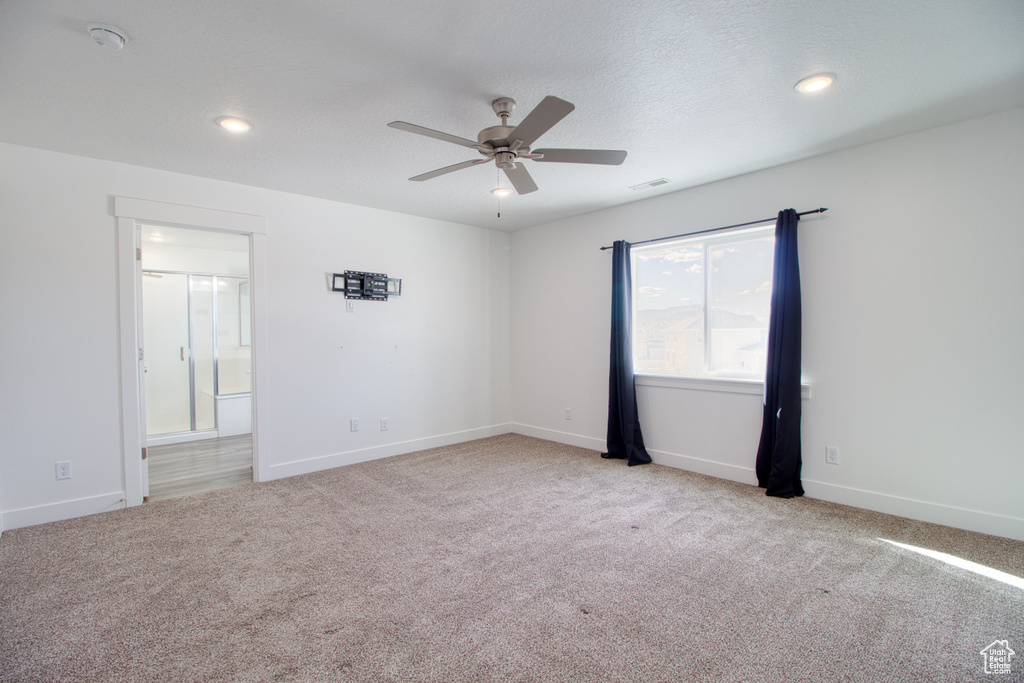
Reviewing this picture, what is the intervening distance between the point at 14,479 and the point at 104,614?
68.8 inches

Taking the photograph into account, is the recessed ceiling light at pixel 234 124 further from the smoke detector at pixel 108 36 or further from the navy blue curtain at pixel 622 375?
the navy blue curtain at pixel 622 375

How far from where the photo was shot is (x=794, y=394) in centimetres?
338

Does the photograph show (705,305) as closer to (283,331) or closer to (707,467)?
(707,467)

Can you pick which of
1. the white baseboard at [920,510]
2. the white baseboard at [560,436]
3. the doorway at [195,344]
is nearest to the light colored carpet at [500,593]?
the white baseboard at [920,510]

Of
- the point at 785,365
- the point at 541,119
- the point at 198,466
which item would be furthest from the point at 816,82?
the point at 198,466

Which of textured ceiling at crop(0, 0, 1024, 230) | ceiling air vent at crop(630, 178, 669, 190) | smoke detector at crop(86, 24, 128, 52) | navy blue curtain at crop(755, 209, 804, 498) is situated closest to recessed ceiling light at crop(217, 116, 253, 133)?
textured ceiling at crop(0, 0, 1024, 230)

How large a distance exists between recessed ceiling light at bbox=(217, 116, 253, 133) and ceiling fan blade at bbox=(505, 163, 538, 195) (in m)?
1.58

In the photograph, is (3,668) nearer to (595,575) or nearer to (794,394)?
(595,575)

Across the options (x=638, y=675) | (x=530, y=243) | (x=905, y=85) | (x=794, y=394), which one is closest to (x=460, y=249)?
(x=530, y=243)

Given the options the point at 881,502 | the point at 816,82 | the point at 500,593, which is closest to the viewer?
the point at 500,593

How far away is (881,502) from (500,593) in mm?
2740

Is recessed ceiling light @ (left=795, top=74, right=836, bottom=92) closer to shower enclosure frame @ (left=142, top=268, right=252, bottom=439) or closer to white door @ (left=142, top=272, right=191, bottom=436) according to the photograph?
shower enclosure frame @ (left=142, top=268, right=252, bottom=439)

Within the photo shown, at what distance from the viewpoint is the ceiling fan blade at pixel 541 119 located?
6.13 feet

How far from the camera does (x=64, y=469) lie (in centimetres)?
314
